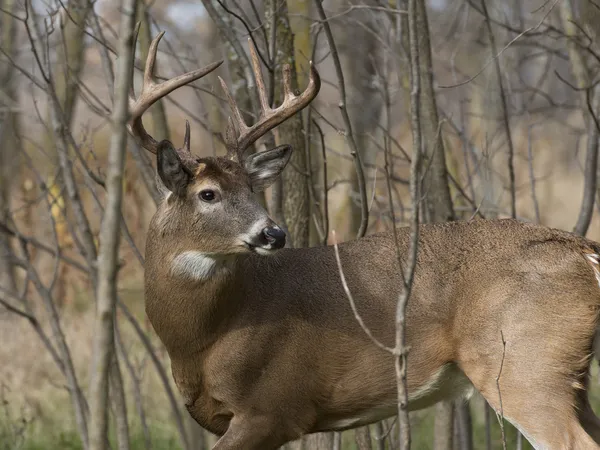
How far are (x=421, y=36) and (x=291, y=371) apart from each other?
2447 mm

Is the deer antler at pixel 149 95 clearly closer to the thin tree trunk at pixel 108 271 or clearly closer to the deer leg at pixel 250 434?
the deer leg at pixel 250 434

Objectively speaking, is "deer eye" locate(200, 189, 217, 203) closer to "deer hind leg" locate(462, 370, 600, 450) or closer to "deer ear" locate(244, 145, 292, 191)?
"deer ear" locate(244, 145, 292, 191)

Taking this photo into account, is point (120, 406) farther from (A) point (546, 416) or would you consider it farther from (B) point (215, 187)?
(A) point (546, 416)

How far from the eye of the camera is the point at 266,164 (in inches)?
231

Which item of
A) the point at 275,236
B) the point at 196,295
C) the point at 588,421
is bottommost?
the point at 588,421

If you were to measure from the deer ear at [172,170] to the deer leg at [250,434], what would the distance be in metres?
1.31

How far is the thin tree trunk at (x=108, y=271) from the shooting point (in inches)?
108

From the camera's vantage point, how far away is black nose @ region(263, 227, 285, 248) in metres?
5.16

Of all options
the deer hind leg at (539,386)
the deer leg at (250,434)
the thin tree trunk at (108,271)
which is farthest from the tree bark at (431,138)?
the thin tree trunk at (108,271)

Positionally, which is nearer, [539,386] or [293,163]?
[539,386]

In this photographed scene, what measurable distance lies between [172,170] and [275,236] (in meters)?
0.73

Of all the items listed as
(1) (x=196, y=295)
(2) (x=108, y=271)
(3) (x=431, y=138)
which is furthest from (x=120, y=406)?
(2) (x=108, y=271)

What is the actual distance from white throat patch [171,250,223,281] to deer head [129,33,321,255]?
0.16 ft

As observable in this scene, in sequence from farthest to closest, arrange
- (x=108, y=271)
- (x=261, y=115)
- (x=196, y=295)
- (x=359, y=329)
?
(x=261, y=115)
(x=359, y=329)
(x=196, y=295)
(x=108, y=271)
